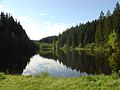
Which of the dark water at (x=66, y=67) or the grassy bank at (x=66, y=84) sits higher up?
the grassy bank at (x=66, y=84)

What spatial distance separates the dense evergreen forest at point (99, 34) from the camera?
90188 mm

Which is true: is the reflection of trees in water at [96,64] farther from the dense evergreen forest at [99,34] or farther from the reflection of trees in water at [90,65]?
the dense evergreen forest at [99,34]

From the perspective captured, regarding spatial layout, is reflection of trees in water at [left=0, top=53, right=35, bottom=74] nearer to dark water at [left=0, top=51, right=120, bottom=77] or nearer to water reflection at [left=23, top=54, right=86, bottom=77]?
dark water at [left=0, top=51, right=120, bottom=77]

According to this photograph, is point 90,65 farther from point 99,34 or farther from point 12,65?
point 99,34

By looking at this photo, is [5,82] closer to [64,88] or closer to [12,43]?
[64,88]

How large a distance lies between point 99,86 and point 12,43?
93.6 meters

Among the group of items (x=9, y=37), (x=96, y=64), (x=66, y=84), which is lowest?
(x=96, y=64)

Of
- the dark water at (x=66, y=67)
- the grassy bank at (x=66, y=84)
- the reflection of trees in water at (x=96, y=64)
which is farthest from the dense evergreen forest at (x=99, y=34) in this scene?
the grassy bank at (x=66, y=84)

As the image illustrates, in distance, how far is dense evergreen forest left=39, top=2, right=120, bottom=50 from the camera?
90.2 m

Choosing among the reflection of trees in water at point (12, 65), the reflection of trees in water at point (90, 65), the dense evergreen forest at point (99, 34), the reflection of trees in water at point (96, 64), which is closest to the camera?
the reflection of trees in water at point (96, 64)

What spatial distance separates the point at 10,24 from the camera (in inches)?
4729

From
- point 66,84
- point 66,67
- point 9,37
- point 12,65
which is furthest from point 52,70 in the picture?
point 9,37

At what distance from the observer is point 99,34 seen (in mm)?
111312

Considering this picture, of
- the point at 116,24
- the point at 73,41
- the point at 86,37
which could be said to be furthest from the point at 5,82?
the point at 73,41
